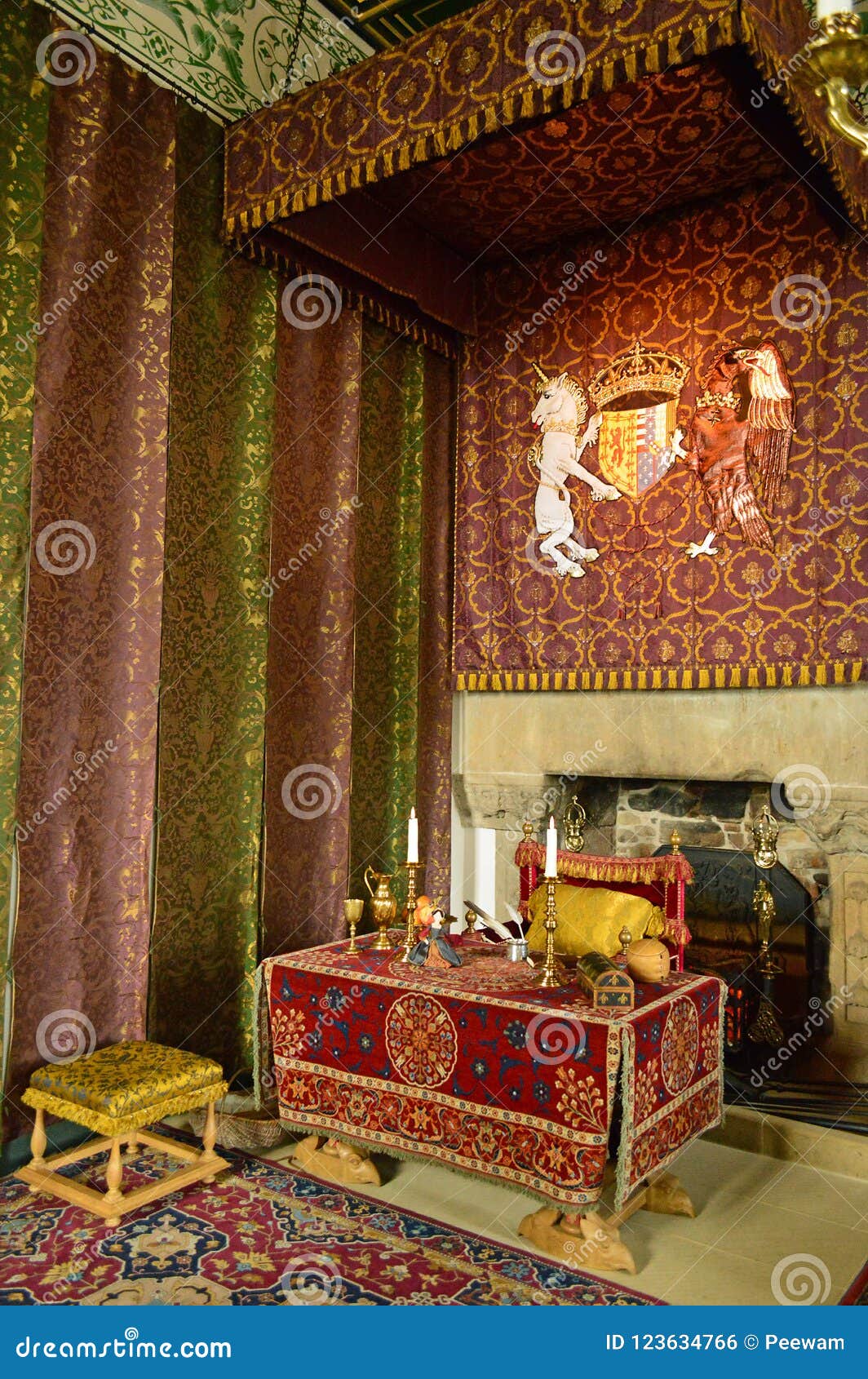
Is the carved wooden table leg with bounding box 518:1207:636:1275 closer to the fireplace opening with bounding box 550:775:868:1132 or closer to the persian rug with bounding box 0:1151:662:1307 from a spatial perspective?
the persian rug with bounding box 0:1151:662:1307

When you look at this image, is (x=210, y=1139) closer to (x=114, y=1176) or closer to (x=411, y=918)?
(x=114, y=1176)

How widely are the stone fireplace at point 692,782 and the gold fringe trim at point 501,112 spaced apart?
8.36 ft

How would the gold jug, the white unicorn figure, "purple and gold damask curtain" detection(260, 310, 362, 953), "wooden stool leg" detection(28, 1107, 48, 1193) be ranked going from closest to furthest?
"wooden stool leg" detection(28, 1107, 48, 1193) → the gold jug → "purple and gold damask curtain" detection(260, 310, 362, 953) → the white unicorn figure

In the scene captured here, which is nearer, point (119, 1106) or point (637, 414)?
point (119, 1106)

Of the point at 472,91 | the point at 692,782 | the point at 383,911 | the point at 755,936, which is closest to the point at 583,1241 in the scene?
the point at 383,911

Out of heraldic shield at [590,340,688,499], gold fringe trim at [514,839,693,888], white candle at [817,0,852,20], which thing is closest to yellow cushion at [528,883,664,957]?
gold fringe trim at [514,839,693,888]

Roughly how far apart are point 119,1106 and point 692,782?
306cm

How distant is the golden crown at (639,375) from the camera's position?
4812 mm

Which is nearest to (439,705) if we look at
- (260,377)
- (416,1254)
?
(260,377)

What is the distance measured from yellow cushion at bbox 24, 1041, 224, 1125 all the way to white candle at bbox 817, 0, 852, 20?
12.4ft

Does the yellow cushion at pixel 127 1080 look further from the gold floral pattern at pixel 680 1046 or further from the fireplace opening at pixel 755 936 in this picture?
the fireplace opening at pixel 755 936

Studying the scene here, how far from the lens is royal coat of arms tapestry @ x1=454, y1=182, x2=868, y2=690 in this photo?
4387mm

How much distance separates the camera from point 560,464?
5145mm

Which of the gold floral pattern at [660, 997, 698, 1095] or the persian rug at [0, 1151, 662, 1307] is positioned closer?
the persian rug at [0, 1151, 662, 1307]
